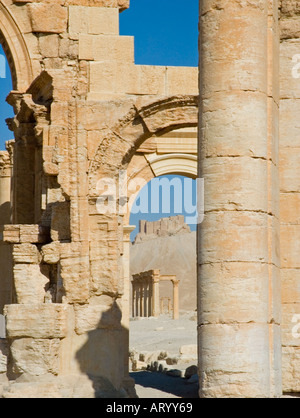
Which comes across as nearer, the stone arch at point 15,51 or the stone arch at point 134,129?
the stone arch at point 134,129

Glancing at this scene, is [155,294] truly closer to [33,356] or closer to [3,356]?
[3,356]

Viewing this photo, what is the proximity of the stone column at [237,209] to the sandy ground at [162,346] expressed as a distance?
4288 mm

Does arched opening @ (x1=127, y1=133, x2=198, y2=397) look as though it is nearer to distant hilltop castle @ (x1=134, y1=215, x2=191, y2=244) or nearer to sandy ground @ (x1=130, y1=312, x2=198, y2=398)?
sandy ground @ (x1=130, y1=312, x2=198, y2=398)

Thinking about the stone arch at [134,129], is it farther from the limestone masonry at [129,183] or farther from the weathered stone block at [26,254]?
the weathered stone block at [26,254]

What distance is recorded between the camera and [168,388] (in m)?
14.2

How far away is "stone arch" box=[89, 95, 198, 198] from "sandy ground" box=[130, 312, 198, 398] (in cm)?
306

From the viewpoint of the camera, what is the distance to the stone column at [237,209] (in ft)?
27.5

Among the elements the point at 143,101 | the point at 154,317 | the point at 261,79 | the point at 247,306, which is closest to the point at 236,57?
the point at 261,79

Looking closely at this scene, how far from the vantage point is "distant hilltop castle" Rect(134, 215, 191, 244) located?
309ft

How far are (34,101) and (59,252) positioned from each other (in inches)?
125

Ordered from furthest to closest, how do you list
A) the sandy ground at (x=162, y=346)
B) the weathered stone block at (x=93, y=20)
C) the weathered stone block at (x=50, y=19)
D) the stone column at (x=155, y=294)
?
the stone column at (x=155, y=294)
the weathered stone block at (x=50, y=19)
the weathered stone block at (x=93, y=20)
the sandy ground at (x=162, y=346)


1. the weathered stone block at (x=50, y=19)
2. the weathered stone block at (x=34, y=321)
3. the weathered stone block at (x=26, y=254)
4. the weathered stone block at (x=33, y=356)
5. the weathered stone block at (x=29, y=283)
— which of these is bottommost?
the weathered stone block at (x=33, y=356)

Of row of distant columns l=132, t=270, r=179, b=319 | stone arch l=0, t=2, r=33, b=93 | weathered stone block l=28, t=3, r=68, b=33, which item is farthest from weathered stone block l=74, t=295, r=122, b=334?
row of distant columns l=132, t=270, r=179, b=319

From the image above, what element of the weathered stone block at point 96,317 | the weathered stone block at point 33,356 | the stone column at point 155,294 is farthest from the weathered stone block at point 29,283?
the stone column at point 155,294
